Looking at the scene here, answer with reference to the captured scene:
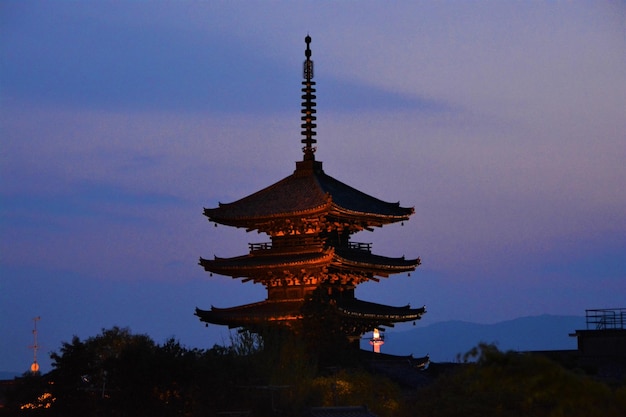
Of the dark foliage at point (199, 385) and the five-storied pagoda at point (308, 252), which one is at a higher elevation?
the five-storied pagoda at point (308, 252)

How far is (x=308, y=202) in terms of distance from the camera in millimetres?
60062

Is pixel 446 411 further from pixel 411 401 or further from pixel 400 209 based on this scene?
pixel 400 209

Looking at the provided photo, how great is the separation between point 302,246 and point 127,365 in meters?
19.1

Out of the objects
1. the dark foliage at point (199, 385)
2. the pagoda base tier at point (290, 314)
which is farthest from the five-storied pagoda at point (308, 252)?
the dark foliage at point (199, 385)

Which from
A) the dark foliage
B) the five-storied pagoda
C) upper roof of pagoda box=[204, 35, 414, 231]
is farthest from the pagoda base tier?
the dark foliage

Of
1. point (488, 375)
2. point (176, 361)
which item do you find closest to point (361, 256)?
point (176, 361)

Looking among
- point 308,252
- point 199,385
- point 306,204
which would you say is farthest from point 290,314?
point 199,385

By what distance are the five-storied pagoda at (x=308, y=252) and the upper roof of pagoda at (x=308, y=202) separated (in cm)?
5

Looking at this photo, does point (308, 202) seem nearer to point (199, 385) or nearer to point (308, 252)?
point (308, 252)

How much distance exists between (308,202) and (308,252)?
2.54m

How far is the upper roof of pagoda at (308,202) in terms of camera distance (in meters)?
59.8

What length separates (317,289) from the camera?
56062mm

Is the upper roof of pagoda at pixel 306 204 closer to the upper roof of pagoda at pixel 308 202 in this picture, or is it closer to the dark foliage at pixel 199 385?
the upper roof of pagoda at pixel 308 202

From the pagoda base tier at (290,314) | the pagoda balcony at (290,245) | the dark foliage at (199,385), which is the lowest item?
the dark foliage at (199,385)
